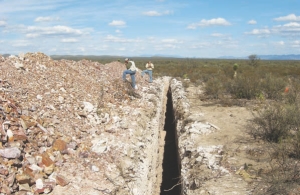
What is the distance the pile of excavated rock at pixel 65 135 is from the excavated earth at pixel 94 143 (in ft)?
0.05

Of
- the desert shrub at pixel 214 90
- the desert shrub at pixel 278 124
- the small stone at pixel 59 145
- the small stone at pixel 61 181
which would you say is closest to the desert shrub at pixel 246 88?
the desert shrub at pixel 214 90

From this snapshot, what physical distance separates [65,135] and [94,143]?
1.97 ft

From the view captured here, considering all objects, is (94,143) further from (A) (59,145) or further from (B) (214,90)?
(B) (214,90)

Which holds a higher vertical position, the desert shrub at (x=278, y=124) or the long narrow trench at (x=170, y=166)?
the desert shrub at (x=278, y=124)

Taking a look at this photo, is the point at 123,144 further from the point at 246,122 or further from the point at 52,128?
the point at 246,122

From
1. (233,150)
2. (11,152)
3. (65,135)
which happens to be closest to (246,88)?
(233,150)

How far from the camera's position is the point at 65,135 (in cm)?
601

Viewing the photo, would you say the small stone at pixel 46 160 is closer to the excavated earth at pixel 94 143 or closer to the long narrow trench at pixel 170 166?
the excavated earth at pixel 94 143

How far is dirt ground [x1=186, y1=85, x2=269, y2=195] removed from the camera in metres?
5.21

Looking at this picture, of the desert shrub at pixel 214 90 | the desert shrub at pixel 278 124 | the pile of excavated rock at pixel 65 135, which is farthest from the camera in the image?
the desert shrub at pixel 214 90

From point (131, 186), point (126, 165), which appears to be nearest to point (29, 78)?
point (126, 165)

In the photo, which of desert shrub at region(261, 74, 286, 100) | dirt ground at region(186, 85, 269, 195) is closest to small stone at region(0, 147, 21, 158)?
dirt ground at region(186, 85, 269, 195)

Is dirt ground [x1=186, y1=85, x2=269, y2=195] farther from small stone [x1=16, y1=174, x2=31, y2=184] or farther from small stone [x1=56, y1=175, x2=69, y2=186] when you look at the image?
small stone [x1=16, y1=174, x2=31, y2=184]

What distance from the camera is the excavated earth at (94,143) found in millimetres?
4816
